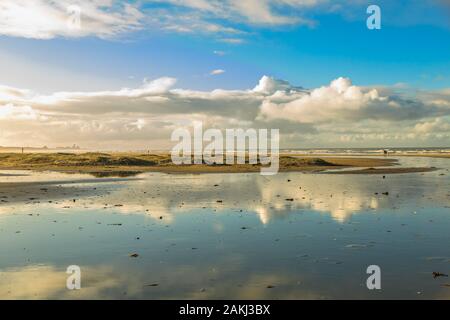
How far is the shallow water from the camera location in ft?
36.5

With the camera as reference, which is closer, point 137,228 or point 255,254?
point 255,254

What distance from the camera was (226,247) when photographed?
15.6m

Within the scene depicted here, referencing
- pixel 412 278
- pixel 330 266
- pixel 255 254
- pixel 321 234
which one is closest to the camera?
pixel 412 278

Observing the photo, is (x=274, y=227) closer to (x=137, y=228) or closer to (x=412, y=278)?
(x=137, y=228)

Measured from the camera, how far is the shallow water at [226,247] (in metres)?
11.1

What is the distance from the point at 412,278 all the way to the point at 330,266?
2301 mm

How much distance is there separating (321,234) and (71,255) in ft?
31.9
